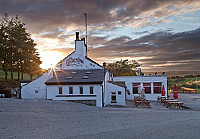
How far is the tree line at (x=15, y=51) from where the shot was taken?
1518 inches

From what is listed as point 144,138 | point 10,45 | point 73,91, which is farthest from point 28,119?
point 10,45

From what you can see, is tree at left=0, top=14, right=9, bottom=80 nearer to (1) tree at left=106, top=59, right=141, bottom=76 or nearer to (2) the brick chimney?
(2) the brick chimney

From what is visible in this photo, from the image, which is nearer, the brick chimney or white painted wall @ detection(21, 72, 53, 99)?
white painted wall @ detection(21, 72, 53, 99)

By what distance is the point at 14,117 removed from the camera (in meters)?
11.9

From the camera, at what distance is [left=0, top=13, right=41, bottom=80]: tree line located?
3856 cm

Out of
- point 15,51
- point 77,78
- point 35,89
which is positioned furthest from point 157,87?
point 15,51

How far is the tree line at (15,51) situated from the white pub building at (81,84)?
379 inches

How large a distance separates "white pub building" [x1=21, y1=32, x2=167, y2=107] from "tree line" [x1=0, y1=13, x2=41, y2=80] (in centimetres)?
962

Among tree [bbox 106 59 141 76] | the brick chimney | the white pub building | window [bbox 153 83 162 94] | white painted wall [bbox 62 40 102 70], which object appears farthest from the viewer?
tree [bbox 106 59 141 76]

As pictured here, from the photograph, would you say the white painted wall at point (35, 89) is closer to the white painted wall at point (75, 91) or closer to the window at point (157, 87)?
the white painted wall at point (75, 91)

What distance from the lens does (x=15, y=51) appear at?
3912 cm

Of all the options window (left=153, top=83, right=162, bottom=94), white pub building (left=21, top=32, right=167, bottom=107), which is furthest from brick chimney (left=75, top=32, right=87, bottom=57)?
window (left=153, top=83, right=162, bottom=94)

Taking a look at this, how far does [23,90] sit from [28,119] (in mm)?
17859

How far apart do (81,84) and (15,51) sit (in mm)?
19630
